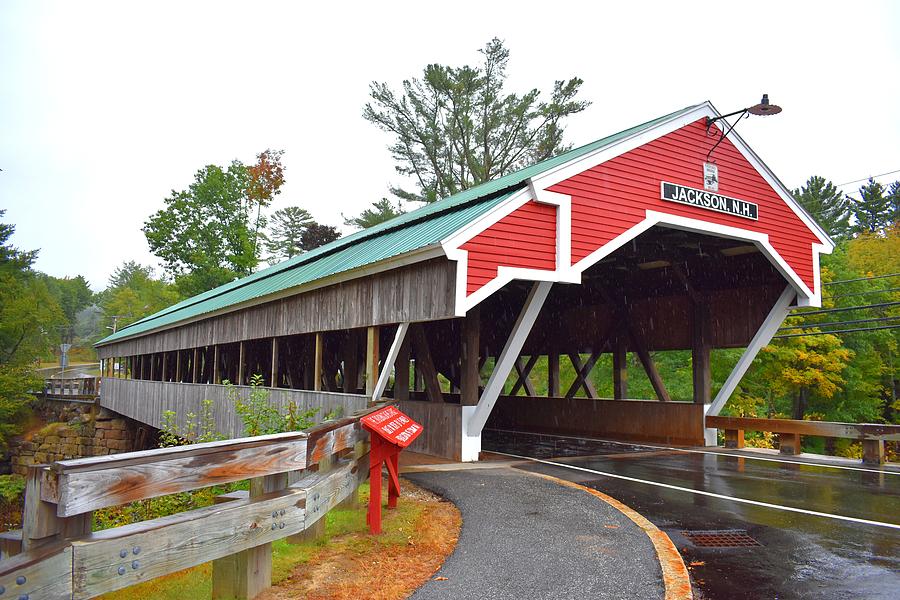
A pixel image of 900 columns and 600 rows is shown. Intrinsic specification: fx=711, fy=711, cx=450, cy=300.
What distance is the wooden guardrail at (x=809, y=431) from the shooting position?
12.1 m

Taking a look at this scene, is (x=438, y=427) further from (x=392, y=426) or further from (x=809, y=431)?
(x=809, y=431)

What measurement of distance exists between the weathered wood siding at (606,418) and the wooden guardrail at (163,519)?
1265 centimetres

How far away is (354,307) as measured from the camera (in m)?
13.2

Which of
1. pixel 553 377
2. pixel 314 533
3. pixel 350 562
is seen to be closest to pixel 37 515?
pixel 350 562

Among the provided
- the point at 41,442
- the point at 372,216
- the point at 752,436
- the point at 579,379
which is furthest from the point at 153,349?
→ the point at 752,436

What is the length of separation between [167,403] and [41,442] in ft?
61.7

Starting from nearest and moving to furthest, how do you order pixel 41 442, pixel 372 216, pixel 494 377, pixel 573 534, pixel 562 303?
pixel 573 534 < pixel 494 377 < pixel 562 303 < pixel 41 442 < pixel 372 216

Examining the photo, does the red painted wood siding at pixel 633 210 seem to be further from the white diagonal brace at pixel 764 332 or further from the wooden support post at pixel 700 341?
the wooden support post at pixel 700 341

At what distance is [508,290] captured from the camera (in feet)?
63.2

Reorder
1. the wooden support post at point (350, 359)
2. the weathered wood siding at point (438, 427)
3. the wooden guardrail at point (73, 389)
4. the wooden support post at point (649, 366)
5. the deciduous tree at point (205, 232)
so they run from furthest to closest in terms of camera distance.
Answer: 1. the deciduous tree at point (205, 232)
2. the wooden guardrail at point (73, 389)
3. the wooden support post at point (649, 366)
4. the wooden support post at point (350, 359)
5. the weathered wood siding at point (438, 427)

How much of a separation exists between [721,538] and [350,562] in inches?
134

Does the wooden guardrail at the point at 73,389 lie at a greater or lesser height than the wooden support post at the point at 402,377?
lesser

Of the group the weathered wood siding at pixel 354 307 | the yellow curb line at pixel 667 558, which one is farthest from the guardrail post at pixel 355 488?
the weathered wood siding at pixel 354 307

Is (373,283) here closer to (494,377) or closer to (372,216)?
(494,377)
